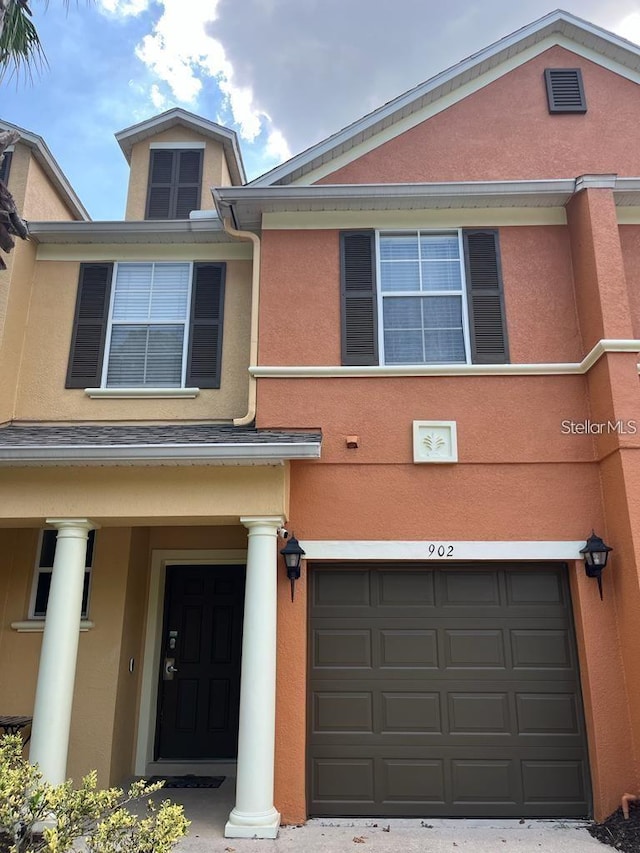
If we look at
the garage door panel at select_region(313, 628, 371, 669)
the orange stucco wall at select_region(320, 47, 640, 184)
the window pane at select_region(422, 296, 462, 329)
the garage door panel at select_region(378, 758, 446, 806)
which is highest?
the orange stucco wall at select_region(320, 47, 640, 184)

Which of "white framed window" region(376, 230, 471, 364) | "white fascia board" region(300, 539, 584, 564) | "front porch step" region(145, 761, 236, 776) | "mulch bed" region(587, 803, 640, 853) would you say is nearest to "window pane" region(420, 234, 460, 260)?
"white framed window" region(376, 230, 471, 364)

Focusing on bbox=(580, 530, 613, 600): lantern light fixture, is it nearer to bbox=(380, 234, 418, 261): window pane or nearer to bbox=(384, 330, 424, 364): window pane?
bbox=(384, 330, 424, 364): window pane

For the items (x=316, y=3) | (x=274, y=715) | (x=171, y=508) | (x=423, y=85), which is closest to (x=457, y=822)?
(x=274, y=715)

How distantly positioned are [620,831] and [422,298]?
5.48 metres

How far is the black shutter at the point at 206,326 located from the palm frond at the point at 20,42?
9.67ft

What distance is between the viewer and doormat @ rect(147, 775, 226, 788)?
6.95 metres

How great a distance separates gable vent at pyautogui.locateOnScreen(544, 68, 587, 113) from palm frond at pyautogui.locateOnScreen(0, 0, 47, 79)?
6.14 metres

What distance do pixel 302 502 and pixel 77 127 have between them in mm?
7495

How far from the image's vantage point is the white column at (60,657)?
5715 mm

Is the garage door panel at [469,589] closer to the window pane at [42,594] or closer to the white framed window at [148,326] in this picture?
the white framed window at [148,326]

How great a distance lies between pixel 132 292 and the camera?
26.5 feet

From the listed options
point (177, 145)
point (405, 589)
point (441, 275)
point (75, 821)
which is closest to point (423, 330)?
point (441, 275)

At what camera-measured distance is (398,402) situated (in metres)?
6.86

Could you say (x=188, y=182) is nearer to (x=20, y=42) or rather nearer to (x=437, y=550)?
(x=20, y=42)
